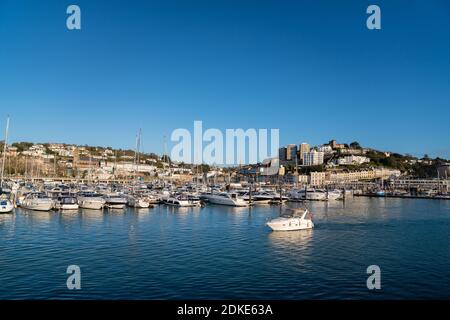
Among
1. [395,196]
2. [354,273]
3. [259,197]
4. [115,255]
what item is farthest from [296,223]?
[395,196]

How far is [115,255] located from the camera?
59.4 ft

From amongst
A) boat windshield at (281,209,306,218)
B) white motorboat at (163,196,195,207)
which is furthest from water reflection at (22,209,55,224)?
boat windshield at (281,209,306,218)

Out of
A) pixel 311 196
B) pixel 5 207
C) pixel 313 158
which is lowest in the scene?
pixel 311 196

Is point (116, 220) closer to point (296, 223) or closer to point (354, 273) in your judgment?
point (296, 223)

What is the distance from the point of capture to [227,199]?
47062 millimetres

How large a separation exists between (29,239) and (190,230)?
32.2ft

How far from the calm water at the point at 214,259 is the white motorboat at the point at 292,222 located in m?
0.74

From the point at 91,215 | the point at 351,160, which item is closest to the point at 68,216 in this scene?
the point at 91,215

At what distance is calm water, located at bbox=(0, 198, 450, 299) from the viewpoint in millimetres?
13086

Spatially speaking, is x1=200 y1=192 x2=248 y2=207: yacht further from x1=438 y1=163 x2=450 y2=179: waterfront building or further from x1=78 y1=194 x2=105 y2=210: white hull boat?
x1=438 y1=163 x2=450 y2=179: waterfront building

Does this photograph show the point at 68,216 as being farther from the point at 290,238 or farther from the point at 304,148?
the point at 304,148

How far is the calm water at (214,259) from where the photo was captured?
42.9ft

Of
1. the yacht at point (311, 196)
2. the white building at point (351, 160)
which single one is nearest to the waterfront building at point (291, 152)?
the white building at point (351, 160)

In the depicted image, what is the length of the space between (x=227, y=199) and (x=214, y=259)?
29.4 m
